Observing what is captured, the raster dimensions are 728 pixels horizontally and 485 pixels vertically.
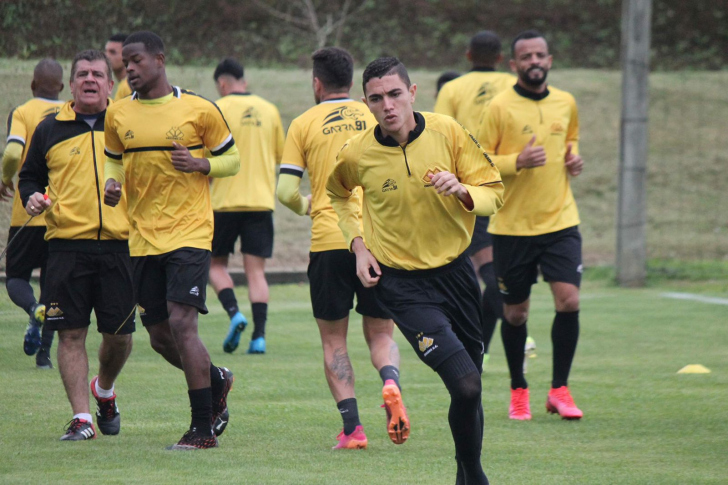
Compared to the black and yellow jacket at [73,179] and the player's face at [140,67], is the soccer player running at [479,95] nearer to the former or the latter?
the black and yellow jacket at [73,179]

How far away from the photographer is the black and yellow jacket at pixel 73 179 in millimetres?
6348

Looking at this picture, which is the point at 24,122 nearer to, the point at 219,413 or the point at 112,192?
the point at 112,192

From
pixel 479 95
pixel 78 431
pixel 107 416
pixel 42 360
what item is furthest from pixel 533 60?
pixel 42 360

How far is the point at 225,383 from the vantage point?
246 inches

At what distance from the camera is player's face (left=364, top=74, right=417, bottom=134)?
5.03 m

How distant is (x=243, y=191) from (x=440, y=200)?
512 cm

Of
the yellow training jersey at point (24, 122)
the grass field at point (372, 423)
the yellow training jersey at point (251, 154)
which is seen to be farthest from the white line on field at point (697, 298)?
the yellow training jersey at point (24, 122)

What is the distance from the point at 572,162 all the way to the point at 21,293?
409 cm

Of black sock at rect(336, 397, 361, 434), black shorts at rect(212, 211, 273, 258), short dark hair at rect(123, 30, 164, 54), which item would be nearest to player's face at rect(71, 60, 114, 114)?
short dark hair at rect(123, 30, 164, 54)

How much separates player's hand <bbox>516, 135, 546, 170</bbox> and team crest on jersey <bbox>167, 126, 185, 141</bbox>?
211 cm

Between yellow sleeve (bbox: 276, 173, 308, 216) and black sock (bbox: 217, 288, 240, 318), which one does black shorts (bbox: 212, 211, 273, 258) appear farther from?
yellow sleeve (bbox: 276, 173, 308, 216)

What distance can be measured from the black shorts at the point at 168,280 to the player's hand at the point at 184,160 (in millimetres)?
423

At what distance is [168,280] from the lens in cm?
593

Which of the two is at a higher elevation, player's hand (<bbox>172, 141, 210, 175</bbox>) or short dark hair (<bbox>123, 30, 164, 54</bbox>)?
short dark hair (<bbox>123, 30, 164, 54</bbox>)
